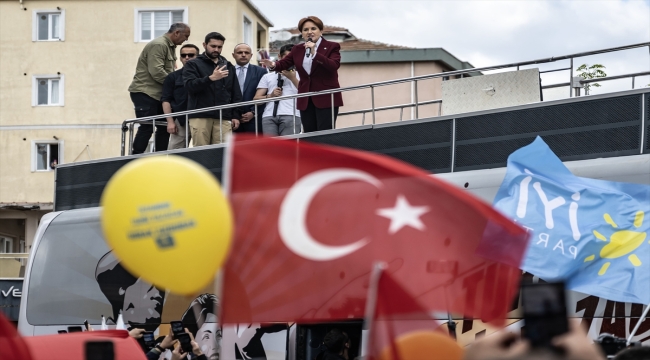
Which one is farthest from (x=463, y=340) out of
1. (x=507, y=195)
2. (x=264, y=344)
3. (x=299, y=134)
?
(x=299, y=134)

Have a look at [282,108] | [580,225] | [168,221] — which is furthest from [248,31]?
[168,221]

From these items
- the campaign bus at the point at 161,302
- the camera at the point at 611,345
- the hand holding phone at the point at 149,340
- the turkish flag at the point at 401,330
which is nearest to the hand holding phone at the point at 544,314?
the turkish flag at the point at 401,330

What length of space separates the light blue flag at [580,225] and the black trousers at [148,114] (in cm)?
548

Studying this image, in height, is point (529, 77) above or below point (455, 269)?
above

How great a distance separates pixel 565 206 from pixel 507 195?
496 millimetres

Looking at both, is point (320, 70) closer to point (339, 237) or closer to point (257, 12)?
point (339, 237)

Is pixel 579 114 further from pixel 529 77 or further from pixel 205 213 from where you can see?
pixel 205 213

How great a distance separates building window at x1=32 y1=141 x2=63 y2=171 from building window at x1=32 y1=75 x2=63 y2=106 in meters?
1.36

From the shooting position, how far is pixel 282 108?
37.5 ft

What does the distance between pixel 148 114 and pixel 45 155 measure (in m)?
23.2

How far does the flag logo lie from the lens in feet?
25.4

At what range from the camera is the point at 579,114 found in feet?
28.8

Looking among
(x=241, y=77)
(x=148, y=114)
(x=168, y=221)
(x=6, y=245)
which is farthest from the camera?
(x=6, y=245)

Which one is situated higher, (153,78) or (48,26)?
(48,26)
